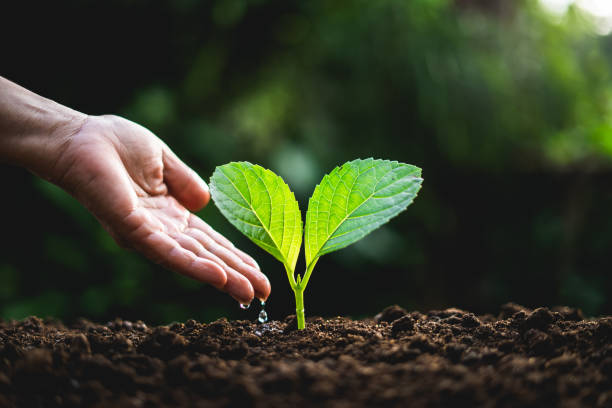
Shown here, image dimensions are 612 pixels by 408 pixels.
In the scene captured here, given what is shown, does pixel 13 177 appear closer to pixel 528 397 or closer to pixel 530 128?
pixel 528 397

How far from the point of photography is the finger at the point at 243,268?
1410mm

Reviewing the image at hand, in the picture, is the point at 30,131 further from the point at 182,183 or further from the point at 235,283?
the point at 235,283

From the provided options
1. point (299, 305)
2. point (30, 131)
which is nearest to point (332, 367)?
point (299, 305)

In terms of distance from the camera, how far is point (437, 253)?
361 cm

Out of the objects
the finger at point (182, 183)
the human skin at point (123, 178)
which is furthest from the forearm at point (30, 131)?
the finger at point (182, 183)

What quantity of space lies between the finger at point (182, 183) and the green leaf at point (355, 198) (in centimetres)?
58

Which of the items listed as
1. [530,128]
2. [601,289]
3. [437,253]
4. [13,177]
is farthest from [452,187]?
[13,177]

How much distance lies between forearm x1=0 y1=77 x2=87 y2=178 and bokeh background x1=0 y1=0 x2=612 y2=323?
4.41 ft

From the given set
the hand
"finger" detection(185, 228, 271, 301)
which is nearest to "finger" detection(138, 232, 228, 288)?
the hand

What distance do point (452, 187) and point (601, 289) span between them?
3.95 ft

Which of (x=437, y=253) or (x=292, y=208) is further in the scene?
(x=437, y=253)

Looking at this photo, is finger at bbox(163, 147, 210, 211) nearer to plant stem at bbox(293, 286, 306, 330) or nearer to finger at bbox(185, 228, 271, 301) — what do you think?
finger at bbox(185, 228, 271, 301)

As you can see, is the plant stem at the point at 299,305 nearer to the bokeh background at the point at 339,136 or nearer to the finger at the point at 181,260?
the finger at the point at 181,260

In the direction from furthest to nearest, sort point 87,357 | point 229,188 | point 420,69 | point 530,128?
1. point 530,128
2. point 420,69
3. point 229,188
4. point 87,357
